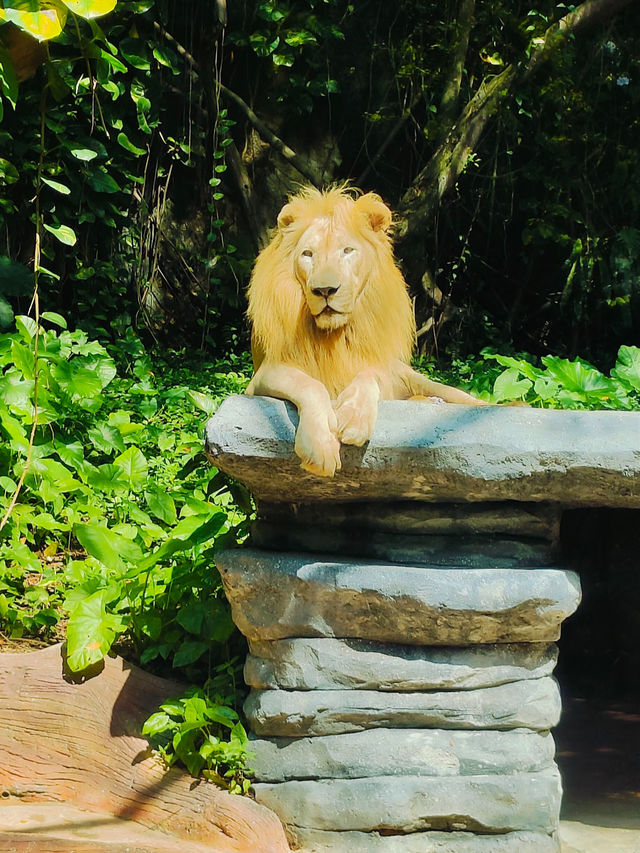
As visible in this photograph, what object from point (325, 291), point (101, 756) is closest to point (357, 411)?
point (325, 291)

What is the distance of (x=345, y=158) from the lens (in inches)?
335

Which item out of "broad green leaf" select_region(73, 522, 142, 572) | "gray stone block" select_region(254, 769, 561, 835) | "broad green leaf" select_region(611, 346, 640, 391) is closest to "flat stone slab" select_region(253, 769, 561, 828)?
"gray stone block" select_region(254, 769, 561, 835)

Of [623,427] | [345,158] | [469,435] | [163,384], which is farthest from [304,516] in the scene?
[345,158]

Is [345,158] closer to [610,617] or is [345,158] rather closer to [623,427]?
[610,617]

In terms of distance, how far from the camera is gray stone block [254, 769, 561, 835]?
10.6 ft

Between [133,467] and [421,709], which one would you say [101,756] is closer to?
[421,709]

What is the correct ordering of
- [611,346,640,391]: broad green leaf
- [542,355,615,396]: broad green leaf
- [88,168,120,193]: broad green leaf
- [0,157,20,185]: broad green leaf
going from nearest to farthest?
[542,355,615,396]: broad green leaf → [611,346,640,391]: broad green leaf → [0,157,20,185]: broad green leaf → [88,168,120,193]: broad green leaf

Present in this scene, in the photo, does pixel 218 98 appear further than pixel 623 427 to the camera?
Yes

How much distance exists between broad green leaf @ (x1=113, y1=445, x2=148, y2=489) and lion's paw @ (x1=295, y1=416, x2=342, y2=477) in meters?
1.68

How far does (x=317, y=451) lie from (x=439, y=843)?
1357 mm

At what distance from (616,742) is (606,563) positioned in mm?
827

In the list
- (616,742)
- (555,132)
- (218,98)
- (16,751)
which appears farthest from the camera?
(555,132)

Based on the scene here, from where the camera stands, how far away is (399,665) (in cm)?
330

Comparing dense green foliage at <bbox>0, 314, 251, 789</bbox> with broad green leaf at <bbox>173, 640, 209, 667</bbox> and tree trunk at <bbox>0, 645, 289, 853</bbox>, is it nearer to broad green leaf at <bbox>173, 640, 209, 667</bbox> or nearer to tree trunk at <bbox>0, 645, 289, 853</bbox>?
broad green leaf at <bbox>173, 640, 209, 667</bbox>
